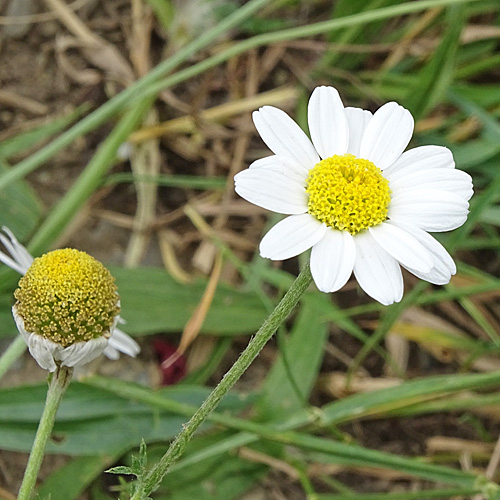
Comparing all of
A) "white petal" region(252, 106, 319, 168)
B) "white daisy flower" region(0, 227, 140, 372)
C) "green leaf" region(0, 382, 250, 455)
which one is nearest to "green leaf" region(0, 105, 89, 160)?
"green leaf" region(0, 382, 250, 455)

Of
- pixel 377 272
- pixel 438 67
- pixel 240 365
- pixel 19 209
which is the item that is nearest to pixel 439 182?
pixel 377 272

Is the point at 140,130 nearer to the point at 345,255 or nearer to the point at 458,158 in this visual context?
the point at 458,158

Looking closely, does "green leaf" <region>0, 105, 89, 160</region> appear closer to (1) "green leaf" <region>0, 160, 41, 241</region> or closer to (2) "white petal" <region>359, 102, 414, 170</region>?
(1) "green leaf" <region>0, 160, 41, 241</region>

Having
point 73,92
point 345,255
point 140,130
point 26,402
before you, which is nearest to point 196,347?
point 26,402

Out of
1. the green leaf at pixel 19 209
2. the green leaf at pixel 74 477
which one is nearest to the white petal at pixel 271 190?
the green leaf at pixel 74 477

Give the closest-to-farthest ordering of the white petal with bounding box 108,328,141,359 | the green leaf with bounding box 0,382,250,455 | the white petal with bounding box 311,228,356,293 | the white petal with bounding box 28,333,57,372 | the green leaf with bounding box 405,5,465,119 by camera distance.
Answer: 1. the white petal with bounding box 311,228,356,293
2. the white petal with bounding box 28,333,57,372
3. the white petal with bounding box 108,328,141,359
4. the green leaf with bounding box 0,382,250,455
5. the green leaf with bounding box 405,5,465,119

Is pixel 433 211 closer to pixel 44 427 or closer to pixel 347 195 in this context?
pixel 347 195
